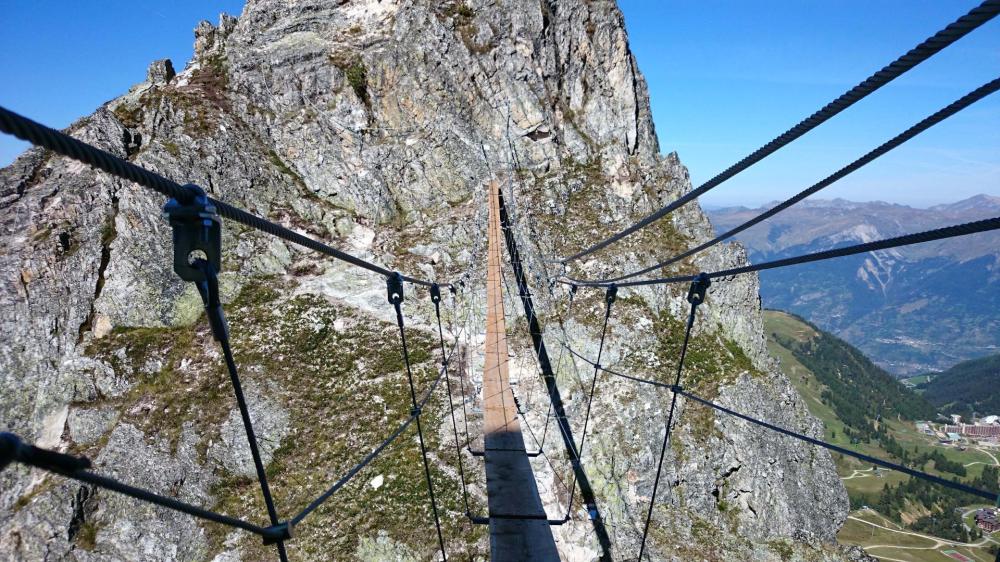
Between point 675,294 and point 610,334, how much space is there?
4893 mm

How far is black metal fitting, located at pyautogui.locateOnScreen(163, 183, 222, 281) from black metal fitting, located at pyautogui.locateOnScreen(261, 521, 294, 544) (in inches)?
80.9

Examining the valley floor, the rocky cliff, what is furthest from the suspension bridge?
the valley floor

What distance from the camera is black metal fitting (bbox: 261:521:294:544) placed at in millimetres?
3758

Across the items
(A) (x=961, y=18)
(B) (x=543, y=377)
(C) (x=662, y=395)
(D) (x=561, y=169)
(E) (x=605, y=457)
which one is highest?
(D) (x=561, y=169)

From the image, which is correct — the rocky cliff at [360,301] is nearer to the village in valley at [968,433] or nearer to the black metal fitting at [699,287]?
the black metal fitting at [699,287]

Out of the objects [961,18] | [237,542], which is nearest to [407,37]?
[237,542]

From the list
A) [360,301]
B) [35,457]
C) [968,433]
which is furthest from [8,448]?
[968,433]

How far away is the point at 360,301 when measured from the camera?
2673 cm

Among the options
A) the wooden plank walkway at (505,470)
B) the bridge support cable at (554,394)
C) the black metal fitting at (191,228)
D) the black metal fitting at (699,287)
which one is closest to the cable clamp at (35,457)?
the black metal fitting at (191,228)

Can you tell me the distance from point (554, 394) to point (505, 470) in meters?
5.13

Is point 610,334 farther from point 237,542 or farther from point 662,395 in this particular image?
point 237,542

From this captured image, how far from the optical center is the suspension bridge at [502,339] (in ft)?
9.17

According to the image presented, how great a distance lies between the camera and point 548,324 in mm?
25109

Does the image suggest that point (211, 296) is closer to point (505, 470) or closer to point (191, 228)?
point (191, 228)
